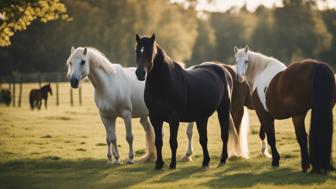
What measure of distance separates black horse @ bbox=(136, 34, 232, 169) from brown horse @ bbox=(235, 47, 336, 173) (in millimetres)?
967

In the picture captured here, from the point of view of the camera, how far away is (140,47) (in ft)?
34.4

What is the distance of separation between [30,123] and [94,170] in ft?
45.9

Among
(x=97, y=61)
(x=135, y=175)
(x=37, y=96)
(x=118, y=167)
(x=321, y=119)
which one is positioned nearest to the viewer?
(x=321, y=119)

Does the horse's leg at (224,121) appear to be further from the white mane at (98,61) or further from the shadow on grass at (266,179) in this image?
the white mane at (98,61)

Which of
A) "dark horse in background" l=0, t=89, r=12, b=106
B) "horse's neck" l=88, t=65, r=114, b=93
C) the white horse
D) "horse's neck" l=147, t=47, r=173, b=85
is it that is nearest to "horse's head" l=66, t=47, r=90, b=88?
the white horse

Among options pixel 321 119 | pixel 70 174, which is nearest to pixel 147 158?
pixel 70 174

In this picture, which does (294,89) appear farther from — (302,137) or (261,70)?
(261,70)

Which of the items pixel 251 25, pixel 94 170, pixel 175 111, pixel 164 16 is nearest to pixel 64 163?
pixel 94 170

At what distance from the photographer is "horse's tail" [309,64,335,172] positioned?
9.57 metres

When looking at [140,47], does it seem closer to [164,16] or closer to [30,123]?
[30,123]

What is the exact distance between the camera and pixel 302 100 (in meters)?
10.2

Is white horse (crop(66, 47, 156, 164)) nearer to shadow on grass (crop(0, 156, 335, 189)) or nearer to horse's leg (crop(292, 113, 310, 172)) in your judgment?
shadow on grass (crop(0, 156, 335, 189))

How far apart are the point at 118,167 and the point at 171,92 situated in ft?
7.61

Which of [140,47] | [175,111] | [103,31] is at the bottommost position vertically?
[175,111]
